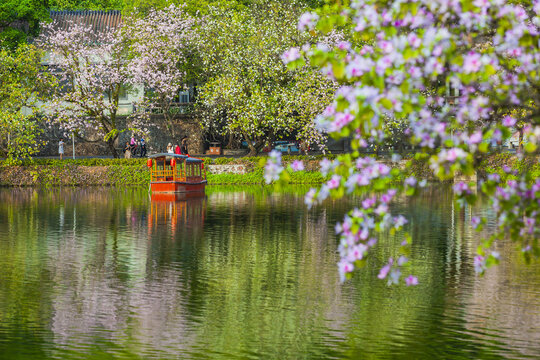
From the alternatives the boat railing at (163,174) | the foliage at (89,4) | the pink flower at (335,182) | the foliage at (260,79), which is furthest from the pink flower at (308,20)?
the foliage at (89,4)

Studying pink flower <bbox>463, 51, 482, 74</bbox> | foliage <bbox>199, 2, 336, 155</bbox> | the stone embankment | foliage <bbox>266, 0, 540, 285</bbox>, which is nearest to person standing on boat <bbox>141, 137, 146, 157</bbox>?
foliage <bbox>199, 2, 336, 155</bbox>

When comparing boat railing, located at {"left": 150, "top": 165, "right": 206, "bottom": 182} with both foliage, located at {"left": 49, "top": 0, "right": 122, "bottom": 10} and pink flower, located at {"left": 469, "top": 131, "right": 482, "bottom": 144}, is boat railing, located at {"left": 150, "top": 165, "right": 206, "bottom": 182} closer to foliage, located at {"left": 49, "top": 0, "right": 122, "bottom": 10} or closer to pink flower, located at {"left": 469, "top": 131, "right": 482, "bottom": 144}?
foliage, located at {"left": 49, "top": 0, "right": 122, "bottom": 10}

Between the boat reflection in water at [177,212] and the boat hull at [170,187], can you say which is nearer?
the boat reflection in water at [177,212]

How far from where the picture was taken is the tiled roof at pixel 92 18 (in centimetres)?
8606

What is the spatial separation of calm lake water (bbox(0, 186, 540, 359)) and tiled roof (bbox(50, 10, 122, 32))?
154 feet

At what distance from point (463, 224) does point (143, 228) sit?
613 inches

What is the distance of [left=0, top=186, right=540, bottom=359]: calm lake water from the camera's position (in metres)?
18.8

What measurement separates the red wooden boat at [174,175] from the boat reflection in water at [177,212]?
1.67ft

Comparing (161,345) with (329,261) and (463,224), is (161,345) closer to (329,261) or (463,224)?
(329,261)

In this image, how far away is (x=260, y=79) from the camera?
7256 centimetres

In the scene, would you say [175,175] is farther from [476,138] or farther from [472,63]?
[472,63]

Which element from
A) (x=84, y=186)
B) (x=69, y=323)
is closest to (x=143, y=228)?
(x=69, y=323)

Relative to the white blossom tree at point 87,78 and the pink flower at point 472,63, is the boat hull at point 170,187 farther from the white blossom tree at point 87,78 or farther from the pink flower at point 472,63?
the pink flower at point 472,63

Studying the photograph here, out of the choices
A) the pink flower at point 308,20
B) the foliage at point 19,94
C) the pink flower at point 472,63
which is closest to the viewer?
the pink flower at point 472,63
